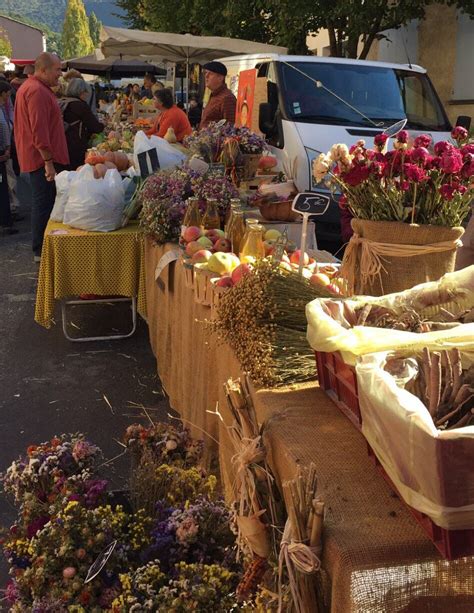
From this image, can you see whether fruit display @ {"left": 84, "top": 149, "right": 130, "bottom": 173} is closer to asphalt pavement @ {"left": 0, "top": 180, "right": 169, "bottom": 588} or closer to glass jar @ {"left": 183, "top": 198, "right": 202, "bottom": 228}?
asphalt pavement @ {"left": 0, "top": 180, "right": 169, "bottom": 588}

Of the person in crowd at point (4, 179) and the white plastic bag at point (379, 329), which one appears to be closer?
the white plastic bag at point (379, 329)

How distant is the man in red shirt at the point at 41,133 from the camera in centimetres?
655

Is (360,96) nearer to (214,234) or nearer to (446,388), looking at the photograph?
(214,234)

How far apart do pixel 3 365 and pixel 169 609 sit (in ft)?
11.5

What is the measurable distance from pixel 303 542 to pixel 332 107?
6787 millimetres

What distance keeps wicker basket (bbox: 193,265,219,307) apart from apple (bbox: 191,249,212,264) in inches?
3.8

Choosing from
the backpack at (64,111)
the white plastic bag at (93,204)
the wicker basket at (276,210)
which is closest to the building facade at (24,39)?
the backpack at (64,111)

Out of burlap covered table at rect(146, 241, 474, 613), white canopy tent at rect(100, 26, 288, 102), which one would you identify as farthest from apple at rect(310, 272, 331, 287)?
white canopy tent at rect(100, 26, 288, 102)

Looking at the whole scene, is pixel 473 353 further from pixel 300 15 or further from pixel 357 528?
pixel 300 15

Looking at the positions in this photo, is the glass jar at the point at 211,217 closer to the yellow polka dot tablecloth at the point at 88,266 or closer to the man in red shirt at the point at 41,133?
the yellow polka dot tablecloth at the point at 88,266

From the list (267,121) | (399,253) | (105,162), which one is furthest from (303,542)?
(267,121)

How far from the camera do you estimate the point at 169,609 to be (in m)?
1.79

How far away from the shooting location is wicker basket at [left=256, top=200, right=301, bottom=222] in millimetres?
4332

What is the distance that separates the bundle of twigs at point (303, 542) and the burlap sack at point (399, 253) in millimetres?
1129
